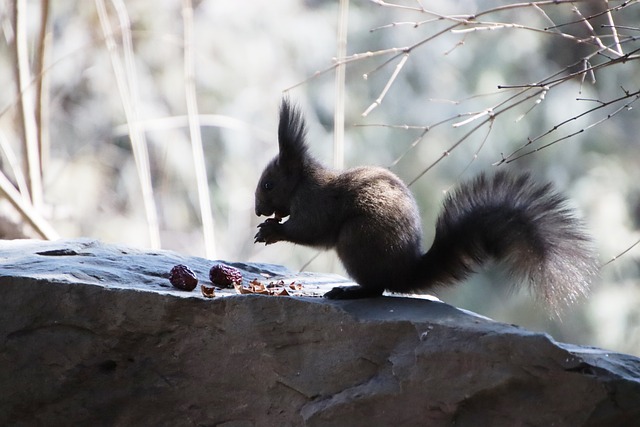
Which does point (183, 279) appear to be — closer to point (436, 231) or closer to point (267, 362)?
point (267, 362)

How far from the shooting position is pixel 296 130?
9.36 ft

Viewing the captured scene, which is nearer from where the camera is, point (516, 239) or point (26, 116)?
point (516, 239)

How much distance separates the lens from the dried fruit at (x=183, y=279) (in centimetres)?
251

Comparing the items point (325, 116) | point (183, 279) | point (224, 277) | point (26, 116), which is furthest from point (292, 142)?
point (325, 116)

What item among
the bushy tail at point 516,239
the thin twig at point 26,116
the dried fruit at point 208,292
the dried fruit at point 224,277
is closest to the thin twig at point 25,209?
the thin twig at point 26,116

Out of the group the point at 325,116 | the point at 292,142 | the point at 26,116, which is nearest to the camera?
the point at 292,142

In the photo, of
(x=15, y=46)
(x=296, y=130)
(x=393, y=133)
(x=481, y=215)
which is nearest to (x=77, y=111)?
(x=393, y=133)

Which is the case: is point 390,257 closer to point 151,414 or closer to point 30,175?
point 151,414

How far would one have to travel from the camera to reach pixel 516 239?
233 cm

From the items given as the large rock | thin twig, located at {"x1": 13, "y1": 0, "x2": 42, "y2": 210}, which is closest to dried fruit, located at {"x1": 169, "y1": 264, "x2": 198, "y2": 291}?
the large rock

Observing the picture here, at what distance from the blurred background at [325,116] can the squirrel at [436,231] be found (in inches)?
199

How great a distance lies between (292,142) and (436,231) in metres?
0.59

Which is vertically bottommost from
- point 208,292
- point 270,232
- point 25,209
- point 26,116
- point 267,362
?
point 267,362

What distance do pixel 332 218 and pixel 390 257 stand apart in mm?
240
